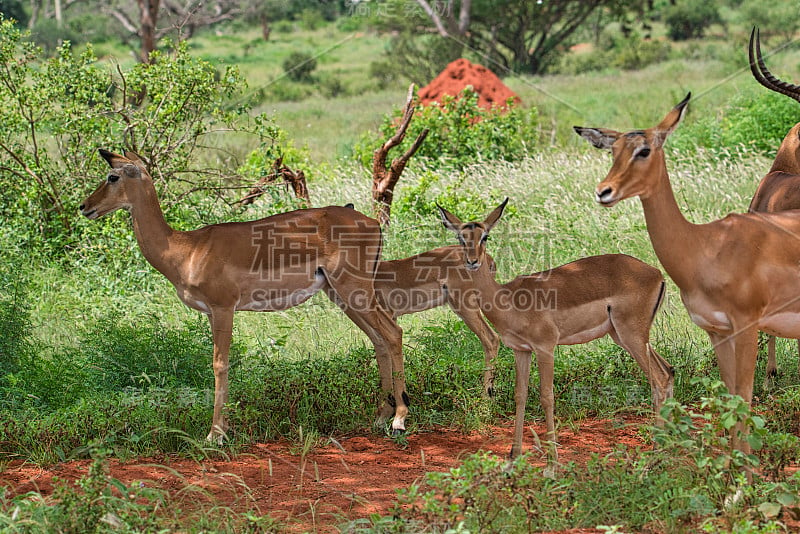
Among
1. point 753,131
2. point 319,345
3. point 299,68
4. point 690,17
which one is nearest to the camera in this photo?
point 319,345

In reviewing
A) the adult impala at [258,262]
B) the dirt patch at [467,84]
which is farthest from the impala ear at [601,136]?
the dirt patch at [467,84]

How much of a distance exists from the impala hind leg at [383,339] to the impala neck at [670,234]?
2137 mm

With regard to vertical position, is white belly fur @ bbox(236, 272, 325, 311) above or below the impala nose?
below

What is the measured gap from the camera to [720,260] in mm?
4375

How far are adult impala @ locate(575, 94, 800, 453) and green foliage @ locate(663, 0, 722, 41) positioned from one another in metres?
34.1

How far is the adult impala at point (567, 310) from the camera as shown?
5.14 m

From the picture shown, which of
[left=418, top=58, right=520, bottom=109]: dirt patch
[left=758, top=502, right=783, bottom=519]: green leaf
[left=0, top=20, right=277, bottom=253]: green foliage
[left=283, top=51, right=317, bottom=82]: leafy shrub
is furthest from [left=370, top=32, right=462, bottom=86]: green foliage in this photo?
[left=758, top=502, right=783, bottom=519]: green leaf

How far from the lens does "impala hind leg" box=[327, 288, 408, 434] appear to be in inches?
236

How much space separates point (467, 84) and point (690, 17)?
76.4ft

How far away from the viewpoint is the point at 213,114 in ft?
30.2

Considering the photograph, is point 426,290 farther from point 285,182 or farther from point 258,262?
point 285,182

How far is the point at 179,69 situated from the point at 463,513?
640cm

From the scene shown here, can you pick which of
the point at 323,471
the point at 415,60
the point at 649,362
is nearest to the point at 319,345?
the point at 323,471

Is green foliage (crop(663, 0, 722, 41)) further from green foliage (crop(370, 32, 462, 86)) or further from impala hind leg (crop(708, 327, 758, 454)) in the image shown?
impala hind leg (crop(708, 327, 758, 454))
